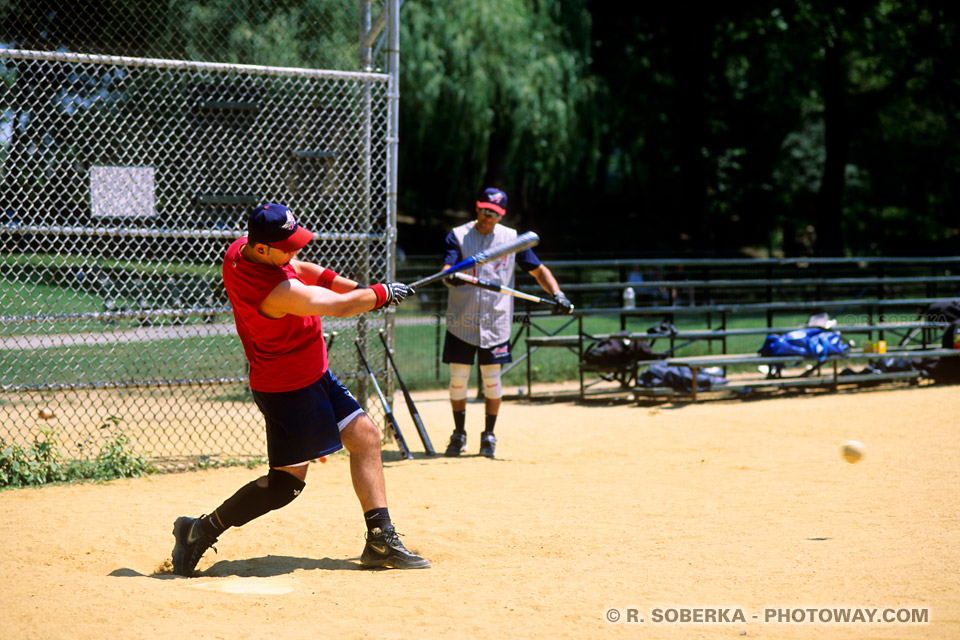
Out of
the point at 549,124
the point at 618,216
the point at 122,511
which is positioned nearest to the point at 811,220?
the point at 618,216

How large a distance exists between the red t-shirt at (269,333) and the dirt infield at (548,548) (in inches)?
39.0

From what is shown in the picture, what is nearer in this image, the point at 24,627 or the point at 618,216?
the point at 24,627

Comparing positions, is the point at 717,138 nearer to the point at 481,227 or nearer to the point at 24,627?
the point at 481,227

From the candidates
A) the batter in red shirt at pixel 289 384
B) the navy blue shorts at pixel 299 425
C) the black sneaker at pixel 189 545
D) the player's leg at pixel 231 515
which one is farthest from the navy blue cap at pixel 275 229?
the black sneaker at pixel 189 545

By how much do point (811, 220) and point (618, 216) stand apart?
14634 mm

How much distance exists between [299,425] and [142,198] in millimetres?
3116

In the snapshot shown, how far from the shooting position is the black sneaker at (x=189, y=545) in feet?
14.6

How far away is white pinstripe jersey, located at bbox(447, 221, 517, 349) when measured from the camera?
23.9 feet

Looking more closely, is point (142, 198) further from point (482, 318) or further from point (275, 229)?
point (275, 229)

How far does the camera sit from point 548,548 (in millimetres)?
4723

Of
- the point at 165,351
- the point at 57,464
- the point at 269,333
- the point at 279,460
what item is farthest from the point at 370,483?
the point at 165,351

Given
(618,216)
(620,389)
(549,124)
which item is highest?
(549,124)

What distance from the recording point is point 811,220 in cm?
3975

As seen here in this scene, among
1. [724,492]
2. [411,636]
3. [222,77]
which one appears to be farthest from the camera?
[222,77]
